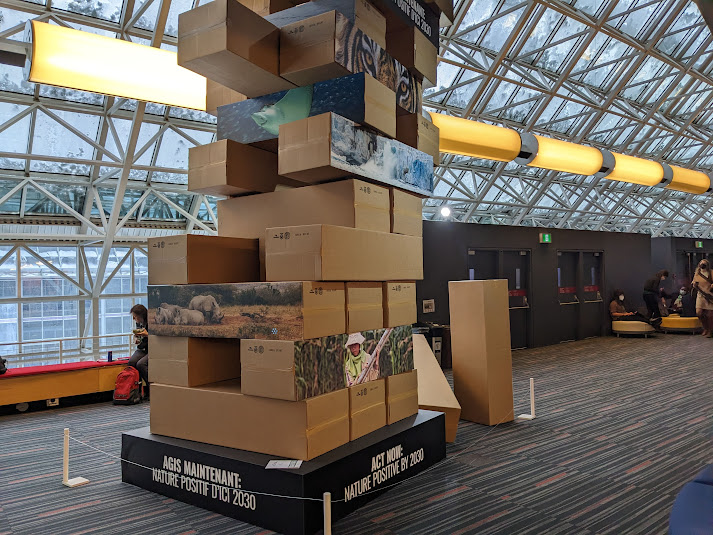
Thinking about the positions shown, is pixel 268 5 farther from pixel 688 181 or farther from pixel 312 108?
pixel 688 181

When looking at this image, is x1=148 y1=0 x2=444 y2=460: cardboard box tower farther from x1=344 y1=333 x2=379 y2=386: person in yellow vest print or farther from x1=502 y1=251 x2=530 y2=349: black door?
x1=502 y1=251 x2=530 y2=349: black door

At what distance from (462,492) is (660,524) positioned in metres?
1.10

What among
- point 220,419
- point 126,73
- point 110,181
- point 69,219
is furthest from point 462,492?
point 69,219

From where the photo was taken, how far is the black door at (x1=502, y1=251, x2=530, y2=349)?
10602 mm

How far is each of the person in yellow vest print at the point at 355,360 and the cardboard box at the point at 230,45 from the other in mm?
1728

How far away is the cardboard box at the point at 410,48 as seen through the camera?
406 cm

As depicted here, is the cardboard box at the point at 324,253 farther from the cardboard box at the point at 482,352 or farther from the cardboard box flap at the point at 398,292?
the cardboard box at the point at 482,352

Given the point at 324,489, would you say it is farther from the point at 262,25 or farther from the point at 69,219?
the point at 69,219

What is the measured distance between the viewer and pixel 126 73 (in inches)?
175

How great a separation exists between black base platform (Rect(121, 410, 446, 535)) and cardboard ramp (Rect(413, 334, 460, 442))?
2.14ft

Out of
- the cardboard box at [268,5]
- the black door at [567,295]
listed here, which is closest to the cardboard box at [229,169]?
the cardboard box at [268,5]

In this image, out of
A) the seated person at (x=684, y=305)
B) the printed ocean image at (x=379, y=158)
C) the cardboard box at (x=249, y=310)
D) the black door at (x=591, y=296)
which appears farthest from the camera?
the seated person at (x=684, y=305)

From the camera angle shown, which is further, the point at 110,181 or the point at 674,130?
the point at 674,130

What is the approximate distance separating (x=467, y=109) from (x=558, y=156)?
6.44m
